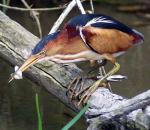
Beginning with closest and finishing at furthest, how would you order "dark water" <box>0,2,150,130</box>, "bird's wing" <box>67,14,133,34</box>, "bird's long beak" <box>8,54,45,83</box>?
"bird's long beak" <box>8,54,45,83</box> → "bird's wing" <box>67,14,133,34</box> → "dark water" <box>0,2,150,130</box>

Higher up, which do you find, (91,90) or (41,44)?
(41,44)

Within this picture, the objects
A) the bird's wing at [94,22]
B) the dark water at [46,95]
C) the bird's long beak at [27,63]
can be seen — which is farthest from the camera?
the dark water at [46,95]

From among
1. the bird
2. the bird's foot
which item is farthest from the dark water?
the bird

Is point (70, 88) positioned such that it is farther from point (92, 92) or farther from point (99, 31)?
point (99, 31)

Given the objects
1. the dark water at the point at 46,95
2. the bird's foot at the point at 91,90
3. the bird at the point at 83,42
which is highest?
the bird at the point at 83,42

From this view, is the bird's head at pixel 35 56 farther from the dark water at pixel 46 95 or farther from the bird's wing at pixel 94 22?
the dark water at pixel 46 95

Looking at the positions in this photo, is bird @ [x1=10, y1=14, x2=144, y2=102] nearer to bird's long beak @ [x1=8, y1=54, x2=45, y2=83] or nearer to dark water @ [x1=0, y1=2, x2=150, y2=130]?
bird's long beak @ [x1=8, y1=54, x2=45, y2=83]

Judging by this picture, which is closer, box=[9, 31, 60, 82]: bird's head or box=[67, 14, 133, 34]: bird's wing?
box=[9, 31, 60, 82]: bird's head

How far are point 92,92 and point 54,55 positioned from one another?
9.8 inches

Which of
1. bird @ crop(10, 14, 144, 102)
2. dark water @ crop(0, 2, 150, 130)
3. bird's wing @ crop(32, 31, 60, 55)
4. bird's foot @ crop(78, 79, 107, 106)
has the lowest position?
dark water @ crop(0, 2, 150, 130)

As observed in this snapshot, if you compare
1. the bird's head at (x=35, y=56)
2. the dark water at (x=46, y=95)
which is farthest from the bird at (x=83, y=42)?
the dark water at (x=46, y=95)

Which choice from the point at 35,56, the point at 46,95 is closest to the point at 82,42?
the point at 35,56

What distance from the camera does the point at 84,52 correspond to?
8.32ft

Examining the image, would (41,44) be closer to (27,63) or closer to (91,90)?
(27,63)
